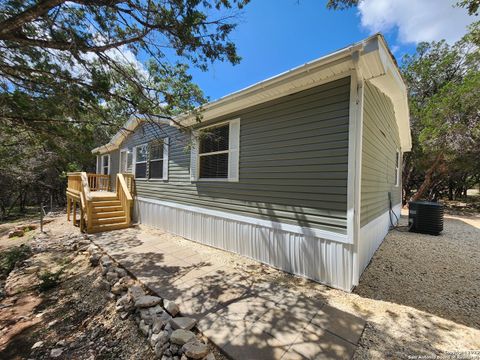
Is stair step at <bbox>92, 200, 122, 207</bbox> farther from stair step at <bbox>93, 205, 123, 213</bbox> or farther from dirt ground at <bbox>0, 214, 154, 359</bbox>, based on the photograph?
dirt ground at <bbox>0, 214, 154, 359</bbox>

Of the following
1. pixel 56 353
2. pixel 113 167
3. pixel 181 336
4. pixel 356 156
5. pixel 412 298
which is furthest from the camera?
pixel 113 167

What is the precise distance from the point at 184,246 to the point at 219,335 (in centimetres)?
325

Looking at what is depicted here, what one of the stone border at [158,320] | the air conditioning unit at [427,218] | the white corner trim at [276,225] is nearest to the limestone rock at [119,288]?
the stone border at [158,320]

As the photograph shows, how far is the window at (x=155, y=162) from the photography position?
723cm

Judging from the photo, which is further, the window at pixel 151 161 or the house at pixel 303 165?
the window at pixel 151 161

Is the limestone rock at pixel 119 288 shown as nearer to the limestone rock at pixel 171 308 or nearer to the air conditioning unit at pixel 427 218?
the limestone rock at pixel 171 308

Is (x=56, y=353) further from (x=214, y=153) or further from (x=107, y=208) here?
(x=107, y=208)

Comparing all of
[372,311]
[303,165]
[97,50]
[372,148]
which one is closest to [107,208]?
[97,50]

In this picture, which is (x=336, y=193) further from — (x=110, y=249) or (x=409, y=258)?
(x=110, y=249)

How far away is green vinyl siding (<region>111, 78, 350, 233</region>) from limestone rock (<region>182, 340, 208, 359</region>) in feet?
7.49

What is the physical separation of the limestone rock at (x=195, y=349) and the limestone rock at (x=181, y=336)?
6 cm

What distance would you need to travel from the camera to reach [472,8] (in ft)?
7.89

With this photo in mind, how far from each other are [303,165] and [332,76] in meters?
1.44

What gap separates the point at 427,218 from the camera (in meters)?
6.36
